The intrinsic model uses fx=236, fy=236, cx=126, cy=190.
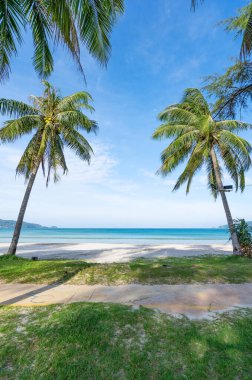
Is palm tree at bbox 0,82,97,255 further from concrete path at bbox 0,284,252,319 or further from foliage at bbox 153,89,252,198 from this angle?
concrete path at bbox 0,284,252,319

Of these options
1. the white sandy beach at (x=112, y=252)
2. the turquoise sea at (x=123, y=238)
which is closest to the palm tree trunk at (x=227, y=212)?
the turquoise sea at (x=123, y=238)

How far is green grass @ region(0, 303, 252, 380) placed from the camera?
2.37 m

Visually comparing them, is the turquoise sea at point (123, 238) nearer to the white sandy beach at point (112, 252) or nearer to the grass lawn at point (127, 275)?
the white sandy beach at point (112, 252)

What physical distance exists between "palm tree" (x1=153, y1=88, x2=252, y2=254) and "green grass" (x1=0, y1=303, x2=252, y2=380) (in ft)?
29.7

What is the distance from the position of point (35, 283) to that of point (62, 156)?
26.8ft

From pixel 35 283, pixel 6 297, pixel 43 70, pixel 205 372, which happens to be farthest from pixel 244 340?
pixel 43 70

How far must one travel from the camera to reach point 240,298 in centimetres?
446

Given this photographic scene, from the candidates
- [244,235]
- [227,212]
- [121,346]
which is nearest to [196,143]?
[227,212]

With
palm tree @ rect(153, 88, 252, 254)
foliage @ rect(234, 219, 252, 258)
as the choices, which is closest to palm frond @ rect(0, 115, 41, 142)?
palm tree @ rect(153, 88, 252, 254)

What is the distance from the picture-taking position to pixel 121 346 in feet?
8.94

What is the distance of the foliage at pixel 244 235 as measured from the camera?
442 inches

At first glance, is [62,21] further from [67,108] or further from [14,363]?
[67,108]

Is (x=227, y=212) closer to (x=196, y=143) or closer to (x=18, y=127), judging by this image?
(x=196, y=143)

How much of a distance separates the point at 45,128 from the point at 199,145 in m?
7.59
